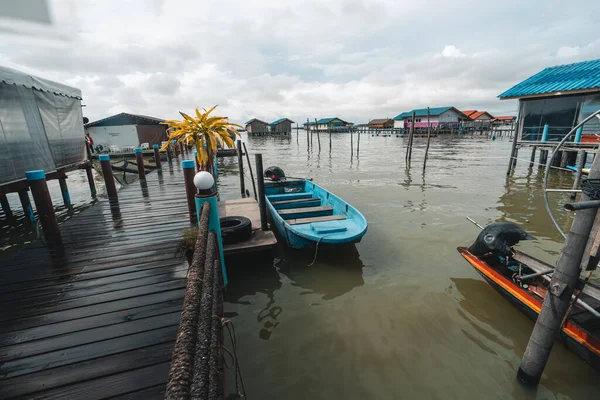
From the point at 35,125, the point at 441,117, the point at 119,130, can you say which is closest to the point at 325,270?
the point at 35,125

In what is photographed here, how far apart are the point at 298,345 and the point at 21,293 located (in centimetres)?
407

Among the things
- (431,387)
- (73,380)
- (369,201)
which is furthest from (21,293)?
(369,201)

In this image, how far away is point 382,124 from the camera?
82.2 metres

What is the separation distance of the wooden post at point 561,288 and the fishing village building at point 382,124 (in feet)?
274

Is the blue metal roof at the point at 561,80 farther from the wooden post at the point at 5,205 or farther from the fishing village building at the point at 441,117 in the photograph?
the fishing village building at the point at 441,117

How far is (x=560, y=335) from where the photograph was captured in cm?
401

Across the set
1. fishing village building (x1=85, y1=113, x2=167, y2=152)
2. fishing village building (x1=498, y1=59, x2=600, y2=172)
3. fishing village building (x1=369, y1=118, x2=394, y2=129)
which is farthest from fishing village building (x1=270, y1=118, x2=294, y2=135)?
fishing village building (x1=498, y1=59, x2=600, y2=172)

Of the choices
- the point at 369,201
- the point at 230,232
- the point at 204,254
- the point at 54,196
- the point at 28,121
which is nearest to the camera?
the point at 204,254

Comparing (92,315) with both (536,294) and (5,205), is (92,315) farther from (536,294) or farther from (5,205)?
(5,205)

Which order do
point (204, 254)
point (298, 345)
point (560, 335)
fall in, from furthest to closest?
point (298, 345) → point (560, 335) → point (204, 254)

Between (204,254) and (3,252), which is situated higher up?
(204,254)

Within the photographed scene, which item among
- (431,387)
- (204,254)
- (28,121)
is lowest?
(431,387)

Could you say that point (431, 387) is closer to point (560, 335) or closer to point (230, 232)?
point (560, 335)

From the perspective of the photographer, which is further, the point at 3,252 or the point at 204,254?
the point at 3,252
